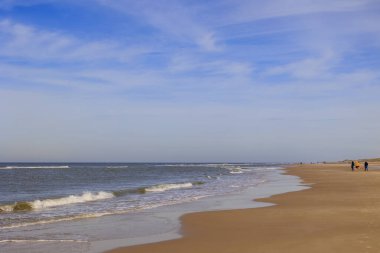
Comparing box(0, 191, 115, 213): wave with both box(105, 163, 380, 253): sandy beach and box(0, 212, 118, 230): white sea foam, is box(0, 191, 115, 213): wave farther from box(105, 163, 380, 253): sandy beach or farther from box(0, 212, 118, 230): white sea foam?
box(105, 163, 380, 253): sandy beach

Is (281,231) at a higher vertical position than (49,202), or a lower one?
higher

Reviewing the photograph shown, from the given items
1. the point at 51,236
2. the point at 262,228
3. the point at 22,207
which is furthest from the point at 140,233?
the point at 22,207

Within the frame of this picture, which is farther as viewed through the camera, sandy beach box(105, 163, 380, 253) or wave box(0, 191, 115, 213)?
wave box(0, 191, 115, 213)

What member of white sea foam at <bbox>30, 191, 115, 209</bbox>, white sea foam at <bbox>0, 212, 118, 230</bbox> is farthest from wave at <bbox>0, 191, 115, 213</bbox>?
white sea foam at <bbox>0, 212, 118, 230</bbox>

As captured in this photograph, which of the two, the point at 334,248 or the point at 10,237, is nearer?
the point at 334,248

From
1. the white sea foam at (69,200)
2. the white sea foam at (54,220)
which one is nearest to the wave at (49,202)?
the white sea foam at (69,200)

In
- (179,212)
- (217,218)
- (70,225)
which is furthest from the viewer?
(179,212)

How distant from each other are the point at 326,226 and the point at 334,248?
9.00 feet

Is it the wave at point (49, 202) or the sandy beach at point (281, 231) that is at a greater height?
the sandy beach at point (281, 231)

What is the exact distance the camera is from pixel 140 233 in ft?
36.8

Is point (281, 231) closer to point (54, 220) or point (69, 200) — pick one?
point (54, 220)

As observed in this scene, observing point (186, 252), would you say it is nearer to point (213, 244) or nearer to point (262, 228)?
point (213, 244)

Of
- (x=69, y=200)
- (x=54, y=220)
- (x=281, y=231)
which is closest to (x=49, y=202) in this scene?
(x=69, y=200)

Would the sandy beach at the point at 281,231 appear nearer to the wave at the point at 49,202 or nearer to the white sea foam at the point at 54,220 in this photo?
the white sea foam at the point at 54,220
